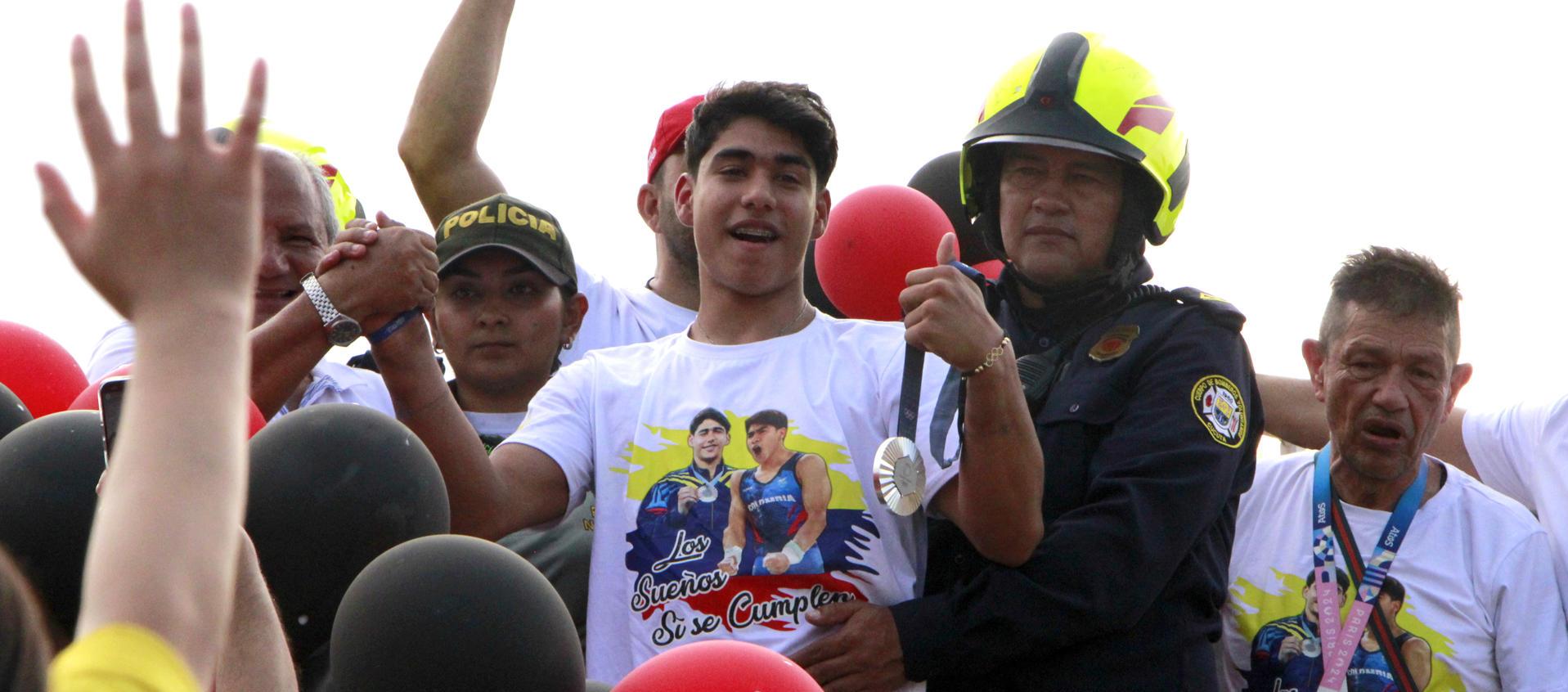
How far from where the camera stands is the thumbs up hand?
3234 mm

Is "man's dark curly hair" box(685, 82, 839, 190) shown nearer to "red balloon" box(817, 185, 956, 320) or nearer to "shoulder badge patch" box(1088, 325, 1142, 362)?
"red balloon" box(817, 185, 956, 320)

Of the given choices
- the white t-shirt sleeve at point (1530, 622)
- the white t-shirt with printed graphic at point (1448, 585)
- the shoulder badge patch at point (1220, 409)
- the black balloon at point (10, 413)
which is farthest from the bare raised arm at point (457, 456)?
the white t-shirt sleeve at point (1530, 622)

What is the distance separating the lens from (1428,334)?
14.6ft

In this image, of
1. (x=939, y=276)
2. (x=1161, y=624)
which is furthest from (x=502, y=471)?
(x=1161, y=624)

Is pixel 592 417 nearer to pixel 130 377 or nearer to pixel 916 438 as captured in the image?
pixel 916 438

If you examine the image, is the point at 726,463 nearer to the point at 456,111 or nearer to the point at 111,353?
the point at 111,353

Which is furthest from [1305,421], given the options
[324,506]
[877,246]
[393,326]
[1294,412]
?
[324,506]

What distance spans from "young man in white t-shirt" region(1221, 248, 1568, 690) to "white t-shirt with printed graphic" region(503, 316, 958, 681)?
3.73 ft

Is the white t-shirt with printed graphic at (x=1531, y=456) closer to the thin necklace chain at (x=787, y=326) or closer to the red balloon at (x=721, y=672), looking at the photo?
the thin necklace chain at (x=787, y=326)

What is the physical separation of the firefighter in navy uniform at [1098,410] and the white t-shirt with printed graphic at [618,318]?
1216mm

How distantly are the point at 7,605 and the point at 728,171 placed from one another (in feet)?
9.25

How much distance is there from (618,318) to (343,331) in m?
1.66

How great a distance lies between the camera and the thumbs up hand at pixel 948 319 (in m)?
3.23

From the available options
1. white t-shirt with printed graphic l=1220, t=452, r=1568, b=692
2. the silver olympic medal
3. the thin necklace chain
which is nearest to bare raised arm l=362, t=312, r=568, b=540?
the thin necklace chain
